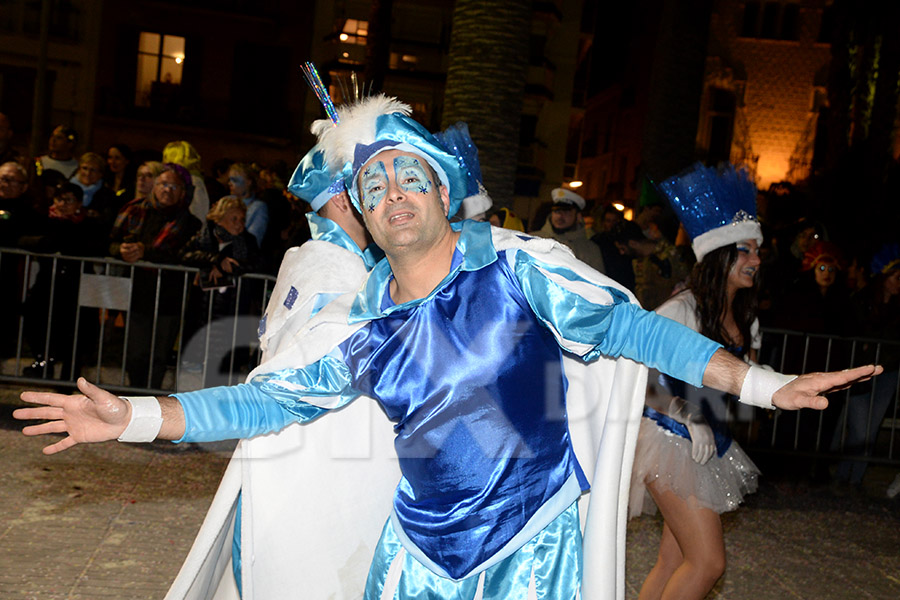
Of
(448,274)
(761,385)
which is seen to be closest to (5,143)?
(448,274)

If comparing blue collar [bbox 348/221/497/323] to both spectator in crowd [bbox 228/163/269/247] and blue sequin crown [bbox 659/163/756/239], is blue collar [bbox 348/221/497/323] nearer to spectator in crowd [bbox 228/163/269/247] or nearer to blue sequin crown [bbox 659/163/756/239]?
blue sequin crown [bbox 659/163/756/239]

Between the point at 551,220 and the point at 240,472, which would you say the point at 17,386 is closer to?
the point at 551,220

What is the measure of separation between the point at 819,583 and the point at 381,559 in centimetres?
360

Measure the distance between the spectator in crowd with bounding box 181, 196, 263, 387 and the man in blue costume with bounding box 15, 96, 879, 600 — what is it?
5000 millimetres

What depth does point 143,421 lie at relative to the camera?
8.25 ft

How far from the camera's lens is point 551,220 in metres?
8.38

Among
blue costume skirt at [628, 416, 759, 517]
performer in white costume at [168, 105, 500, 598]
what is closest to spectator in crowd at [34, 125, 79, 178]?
performer in white costume at [168, 105, 500, 598]

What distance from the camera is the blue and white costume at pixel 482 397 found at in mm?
2623

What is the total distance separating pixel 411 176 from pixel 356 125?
0.26 m

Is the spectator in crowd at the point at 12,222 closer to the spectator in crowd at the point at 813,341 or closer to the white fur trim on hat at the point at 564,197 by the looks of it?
the white fur trim on hat at the point at 564,197

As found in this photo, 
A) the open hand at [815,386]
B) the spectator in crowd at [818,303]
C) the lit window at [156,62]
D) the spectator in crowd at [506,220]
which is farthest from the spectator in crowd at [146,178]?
the lit window at [156,62]

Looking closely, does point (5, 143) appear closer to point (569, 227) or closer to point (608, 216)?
point (569, 227)

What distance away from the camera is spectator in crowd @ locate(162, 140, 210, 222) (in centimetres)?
872

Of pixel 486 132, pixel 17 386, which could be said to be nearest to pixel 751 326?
pixel 486 132
